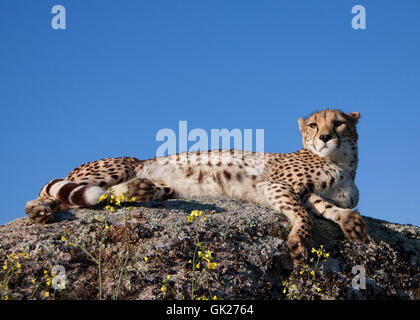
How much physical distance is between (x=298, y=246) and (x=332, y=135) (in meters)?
1.80

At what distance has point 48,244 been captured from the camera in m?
3.44

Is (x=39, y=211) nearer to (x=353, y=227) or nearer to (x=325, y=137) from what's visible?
(x=353, y=227)

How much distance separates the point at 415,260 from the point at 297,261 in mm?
1396

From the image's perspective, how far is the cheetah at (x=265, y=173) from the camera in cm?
482

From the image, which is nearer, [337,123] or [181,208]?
[181,208]

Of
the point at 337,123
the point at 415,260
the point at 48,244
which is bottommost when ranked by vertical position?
the point at 415,260

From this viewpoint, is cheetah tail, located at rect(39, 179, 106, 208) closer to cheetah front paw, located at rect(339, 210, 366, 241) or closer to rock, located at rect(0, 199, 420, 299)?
rock, located at rect(0, 199, 420, 299)

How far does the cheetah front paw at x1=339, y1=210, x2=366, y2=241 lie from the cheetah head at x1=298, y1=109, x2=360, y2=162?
1.05m

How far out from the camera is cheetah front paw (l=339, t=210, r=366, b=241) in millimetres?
4270

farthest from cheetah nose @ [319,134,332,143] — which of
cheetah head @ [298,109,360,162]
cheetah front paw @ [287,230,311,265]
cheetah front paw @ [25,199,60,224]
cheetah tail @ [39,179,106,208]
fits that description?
cheetah front paw @ [25,199,60,224]

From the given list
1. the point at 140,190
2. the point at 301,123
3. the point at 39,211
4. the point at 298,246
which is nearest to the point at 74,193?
the point at 39,211
